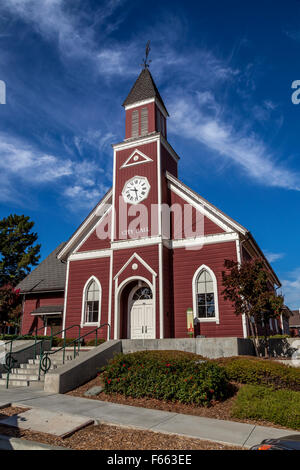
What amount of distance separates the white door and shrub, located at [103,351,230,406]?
238 inches

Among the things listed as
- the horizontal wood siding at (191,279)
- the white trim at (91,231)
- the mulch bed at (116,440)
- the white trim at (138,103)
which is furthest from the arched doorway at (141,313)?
the white trim at (138,103)

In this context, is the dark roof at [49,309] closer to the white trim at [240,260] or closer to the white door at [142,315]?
the white door at [142,315]

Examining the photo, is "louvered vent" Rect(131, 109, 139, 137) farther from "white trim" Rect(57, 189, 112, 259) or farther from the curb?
the curb

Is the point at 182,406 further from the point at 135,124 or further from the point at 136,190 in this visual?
the point at 135,124

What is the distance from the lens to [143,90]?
21297 mm

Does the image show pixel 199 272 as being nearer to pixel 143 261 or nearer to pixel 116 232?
pixel 143 261

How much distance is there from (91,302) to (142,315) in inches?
127

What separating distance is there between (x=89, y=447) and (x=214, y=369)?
4.60m

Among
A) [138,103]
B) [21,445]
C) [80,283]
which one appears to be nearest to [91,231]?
[80,283]

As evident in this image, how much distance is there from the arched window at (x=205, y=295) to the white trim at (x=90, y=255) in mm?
5261

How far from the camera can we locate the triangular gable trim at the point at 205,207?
55.0 ft

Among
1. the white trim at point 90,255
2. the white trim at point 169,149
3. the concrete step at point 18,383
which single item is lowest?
the concrete step at point 18,383

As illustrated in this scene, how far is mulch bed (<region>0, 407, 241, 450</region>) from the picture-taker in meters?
5.89

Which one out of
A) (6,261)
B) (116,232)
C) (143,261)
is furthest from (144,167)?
(6,261)
